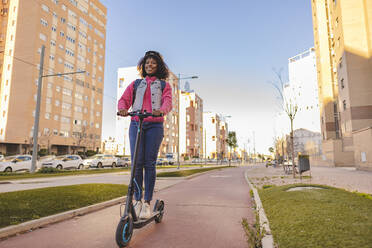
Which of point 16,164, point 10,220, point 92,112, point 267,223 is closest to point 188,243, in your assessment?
point 267,223

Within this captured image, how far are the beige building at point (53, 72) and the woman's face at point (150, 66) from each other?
3802 centimetres

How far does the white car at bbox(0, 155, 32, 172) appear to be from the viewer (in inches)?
776

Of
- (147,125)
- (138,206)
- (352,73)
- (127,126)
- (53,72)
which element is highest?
(53,72)

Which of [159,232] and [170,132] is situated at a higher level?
[170,132]

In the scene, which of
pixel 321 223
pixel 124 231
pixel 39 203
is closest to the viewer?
pixel 124 231

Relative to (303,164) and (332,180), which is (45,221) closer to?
(332,180)

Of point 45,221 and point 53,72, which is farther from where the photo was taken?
point 53,72

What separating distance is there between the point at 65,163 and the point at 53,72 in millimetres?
31277

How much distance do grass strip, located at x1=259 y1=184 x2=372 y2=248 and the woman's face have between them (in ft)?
8.78

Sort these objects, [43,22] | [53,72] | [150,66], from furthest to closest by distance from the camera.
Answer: [53,72]
[43,22]
[150,66]

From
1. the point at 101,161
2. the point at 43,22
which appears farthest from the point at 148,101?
the point at 43,22

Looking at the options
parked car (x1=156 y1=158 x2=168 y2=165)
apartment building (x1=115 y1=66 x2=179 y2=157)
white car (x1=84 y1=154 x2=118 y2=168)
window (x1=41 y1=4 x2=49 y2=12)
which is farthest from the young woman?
apartment building (x1=115 y1=66 x2=179 y2=157)

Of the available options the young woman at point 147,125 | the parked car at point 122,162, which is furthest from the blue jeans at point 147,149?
the parked car at point 122,162

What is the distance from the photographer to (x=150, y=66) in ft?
11.9
